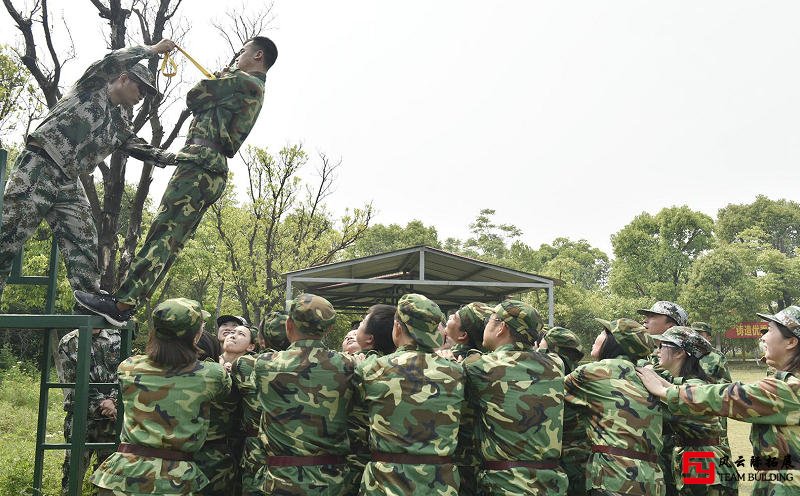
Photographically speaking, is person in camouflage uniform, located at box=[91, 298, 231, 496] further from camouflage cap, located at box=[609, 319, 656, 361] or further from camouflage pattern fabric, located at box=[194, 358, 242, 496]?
camouflage cap, located at box=[609, 319, 656, 361]

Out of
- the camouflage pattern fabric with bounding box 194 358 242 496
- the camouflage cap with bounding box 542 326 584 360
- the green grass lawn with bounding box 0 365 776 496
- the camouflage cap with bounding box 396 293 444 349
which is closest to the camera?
the camouflage cap with bounding box 396 293 444 349

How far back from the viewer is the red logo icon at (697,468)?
15.6 feet

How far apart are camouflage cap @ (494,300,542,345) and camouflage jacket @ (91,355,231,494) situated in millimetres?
1876

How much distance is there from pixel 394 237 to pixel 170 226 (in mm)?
46930

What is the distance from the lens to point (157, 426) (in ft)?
11.5

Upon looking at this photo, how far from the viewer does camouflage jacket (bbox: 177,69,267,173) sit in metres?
4.48

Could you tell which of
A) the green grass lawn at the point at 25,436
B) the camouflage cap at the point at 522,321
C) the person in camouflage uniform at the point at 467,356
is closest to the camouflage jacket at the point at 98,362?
the green grass lawn at the point at 25,436

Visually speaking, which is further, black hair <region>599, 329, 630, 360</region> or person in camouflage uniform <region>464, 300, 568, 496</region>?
black hair <region>599, 329, 630, 360</region>

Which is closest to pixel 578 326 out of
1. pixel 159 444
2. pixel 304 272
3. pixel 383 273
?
pixel 383 273

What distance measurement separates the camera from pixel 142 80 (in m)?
4.69

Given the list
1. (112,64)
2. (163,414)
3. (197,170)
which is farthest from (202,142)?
(163,414)

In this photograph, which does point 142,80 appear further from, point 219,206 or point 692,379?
point 219,206

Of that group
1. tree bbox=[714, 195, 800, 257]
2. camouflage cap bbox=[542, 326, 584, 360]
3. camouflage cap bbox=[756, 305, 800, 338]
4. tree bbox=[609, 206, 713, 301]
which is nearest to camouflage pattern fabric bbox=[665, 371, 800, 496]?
camouflage cap bbox=[756, 305, 800, 338]

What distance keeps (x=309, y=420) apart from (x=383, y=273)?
1447 centimetres
